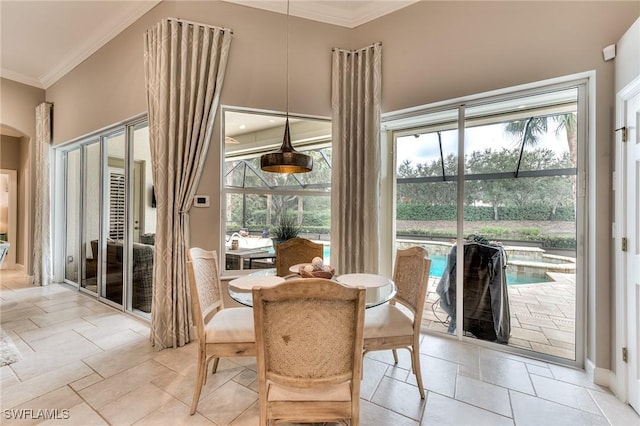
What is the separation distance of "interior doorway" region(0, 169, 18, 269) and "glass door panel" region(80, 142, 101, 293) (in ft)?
8.51

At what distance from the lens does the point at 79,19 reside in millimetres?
3488

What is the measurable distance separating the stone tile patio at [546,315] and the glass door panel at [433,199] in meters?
0.56

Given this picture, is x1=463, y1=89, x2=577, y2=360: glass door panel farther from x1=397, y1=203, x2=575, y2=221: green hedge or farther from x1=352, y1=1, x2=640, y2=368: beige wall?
x1=352, y1=1, x2=640, y2=368: beige wall

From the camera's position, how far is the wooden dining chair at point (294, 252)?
2.83m

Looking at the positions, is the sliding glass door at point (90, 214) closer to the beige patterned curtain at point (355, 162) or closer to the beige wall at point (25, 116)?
the beige wall at point (25, 116)

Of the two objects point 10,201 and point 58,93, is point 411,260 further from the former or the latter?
point 10,201

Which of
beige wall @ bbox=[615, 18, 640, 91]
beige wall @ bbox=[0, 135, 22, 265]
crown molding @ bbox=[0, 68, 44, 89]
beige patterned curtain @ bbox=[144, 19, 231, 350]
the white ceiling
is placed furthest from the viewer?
beige wall @ bbox=[0, 135, 22, 265]

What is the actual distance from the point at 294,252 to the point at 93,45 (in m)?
4.08

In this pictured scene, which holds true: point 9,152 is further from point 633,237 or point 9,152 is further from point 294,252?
point 633,237

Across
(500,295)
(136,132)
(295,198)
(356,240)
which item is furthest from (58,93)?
(500,295)

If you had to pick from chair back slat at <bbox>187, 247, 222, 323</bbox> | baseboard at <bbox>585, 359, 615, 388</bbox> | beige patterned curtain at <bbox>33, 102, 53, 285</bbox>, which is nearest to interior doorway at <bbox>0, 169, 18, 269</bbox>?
beige patterned curtain at <bbox>33, 102, 53, 285</bbox>

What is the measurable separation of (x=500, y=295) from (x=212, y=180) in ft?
10.3

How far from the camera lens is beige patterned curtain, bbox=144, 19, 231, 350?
2.78 m

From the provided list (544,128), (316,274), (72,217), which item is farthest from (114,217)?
(544,128)
